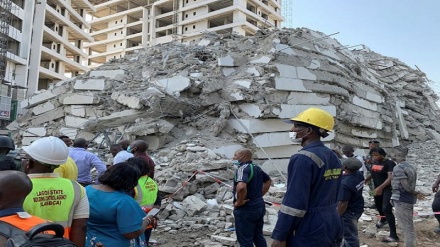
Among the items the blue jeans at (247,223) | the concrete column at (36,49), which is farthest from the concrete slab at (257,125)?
the concrete column at (36,49)

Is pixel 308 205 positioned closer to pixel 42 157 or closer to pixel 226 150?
pixel 42 157

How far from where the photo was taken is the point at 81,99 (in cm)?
1183

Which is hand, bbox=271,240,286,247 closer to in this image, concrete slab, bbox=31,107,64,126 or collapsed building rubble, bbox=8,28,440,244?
collapsed building rubble, bbox=8,28,440,244

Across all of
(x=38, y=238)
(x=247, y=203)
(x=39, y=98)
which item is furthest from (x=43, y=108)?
(x=38, y=238)

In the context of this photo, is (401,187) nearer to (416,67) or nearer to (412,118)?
(412,118)

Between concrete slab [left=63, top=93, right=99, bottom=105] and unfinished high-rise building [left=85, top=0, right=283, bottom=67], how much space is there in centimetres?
3196

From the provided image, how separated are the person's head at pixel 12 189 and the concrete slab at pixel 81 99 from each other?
10.3 meters

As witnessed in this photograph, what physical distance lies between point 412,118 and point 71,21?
1511 inches

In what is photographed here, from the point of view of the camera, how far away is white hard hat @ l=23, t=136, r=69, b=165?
2.36 m

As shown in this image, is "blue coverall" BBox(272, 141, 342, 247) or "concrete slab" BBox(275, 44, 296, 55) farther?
"concrete slab" BBox(275, 44, 296, 55)

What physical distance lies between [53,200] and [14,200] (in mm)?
521

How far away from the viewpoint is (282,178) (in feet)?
32.6

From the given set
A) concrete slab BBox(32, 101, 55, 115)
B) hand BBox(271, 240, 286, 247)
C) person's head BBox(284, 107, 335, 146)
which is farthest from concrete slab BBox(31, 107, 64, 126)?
hand BBox(271, 240, 286, 247)

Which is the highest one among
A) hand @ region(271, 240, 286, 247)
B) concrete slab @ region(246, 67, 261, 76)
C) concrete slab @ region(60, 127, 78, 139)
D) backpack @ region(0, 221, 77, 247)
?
concrete slab @ region(246, 67, 261, 76)
